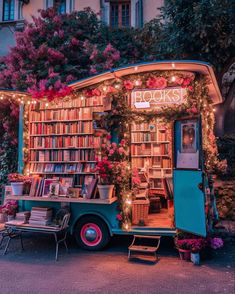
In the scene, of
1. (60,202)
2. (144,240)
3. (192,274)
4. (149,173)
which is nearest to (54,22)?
(149,173)

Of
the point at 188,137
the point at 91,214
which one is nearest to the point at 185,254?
the point at 91,214

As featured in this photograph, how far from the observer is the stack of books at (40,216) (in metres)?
6.27

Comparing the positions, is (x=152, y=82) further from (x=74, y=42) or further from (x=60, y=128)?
(x=74, y=42)

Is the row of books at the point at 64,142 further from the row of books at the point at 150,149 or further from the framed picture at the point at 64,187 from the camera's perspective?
the row of books at the point at 150,149

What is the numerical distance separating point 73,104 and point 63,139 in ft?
3.11

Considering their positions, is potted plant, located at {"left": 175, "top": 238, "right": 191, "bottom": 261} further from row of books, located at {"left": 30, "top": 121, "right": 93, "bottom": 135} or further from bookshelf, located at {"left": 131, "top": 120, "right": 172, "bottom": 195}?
bookshelf, located at {"left": 131, "top": 120, "right": 172, "bottom": 195}

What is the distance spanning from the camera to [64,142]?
784 centimetres

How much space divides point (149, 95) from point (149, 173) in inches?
154

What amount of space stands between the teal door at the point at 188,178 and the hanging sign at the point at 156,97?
587 millimetres

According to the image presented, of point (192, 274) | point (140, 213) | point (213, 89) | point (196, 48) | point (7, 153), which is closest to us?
point (192, 274)

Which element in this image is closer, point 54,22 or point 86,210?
point 86,210

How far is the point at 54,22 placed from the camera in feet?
38.2

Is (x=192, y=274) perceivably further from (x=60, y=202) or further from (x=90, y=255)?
(x=60, y=202)

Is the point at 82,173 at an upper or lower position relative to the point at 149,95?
lower
